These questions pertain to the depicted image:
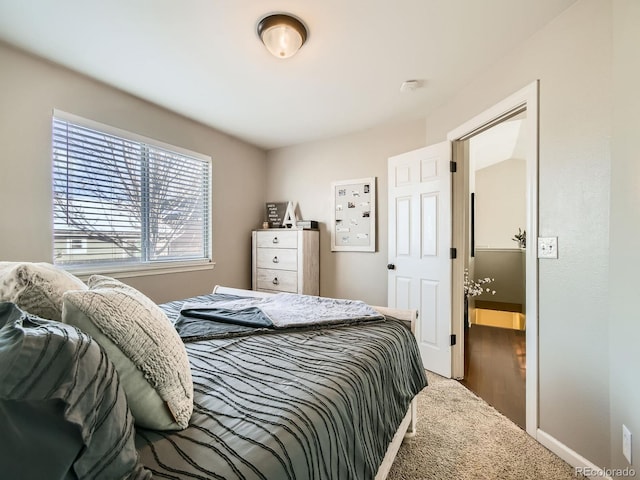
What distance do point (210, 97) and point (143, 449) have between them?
8.64 feet

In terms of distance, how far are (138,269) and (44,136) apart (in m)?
1.17

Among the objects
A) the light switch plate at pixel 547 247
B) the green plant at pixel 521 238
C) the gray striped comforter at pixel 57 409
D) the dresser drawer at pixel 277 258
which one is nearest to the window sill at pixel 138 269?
the dresser drawer at pixel 277 258

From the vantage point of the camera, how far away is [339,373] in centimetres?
101

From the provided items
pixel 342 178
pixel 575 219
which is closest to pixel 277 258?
pixel 342 178

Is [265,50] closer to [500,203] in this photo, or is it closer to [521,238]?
[521,238]

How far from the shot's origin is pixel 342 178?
3.54 meters

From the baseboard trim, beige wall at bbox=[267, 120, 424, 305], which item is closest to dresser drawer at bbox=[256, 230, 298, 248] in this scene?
beige wall at bbox=[267, 120, 424, 305]

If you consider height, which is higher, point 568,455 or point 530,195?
point 530,195

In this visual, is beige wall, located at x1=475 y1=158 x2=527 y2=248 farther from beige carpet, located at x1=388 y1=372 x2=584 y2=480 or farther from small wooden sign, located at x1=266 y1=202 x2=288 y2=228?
beige carpet, located at x1=388 y1=372 x2=584 y2=480

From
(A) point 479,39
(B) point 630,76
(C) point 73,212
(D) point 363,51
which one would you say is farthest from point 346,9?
(C) point 73,212

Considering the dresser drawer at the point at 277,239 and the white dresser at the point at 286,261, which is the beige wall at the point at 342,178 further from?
the dresser drawer at the point at 277,239

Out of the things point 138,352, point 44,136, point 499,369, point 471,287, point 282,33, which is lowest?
point 499,369

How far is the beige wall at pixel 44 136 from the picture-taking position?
6.09 ft

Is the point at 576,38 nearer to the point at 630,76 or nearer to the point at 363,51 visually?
the point at 630,76
